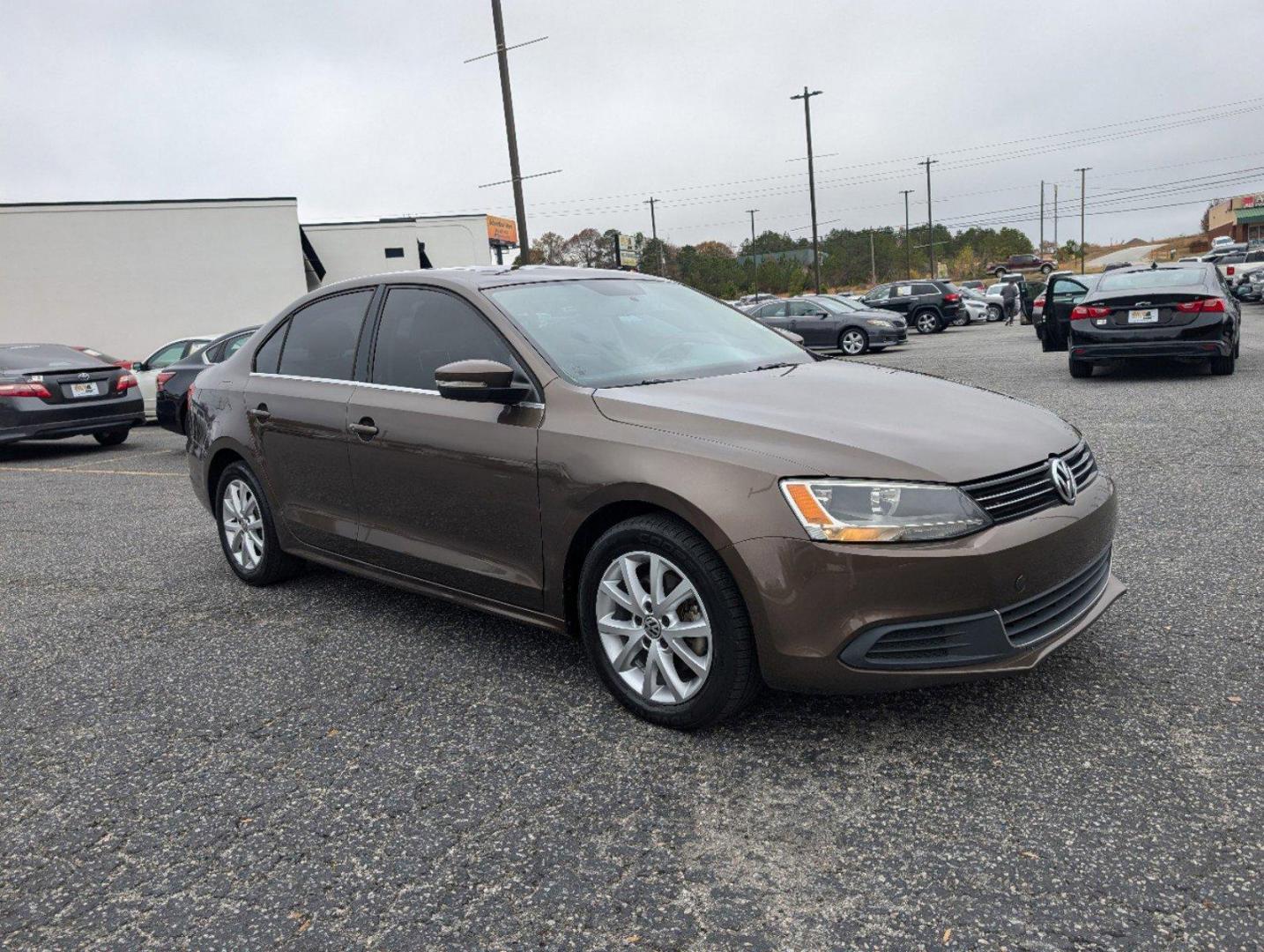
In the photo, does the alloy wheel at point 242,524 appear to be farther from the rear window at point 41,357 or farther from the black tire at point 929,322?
the black tire at point 929,322

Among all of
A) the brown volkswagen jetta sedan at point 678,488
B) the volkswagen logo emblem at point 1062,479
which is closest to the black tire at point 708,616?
the brown volkswagen jetta sedan at point 678,488

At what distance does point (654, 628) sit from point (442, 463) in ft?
3.85

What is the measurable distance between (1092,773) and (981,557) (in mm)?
685

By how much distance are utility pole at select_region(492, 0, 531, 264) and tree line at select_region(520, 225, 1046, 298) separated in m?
58.2

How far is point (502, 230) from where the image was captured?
6369 cm

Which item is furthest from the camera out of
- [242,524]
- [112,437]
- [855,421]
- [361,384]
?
[112,437]

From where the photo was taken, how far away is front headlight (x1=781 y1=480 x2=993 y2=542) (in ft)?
9.29

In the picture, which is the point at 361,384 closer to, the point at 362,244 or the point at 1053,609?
the point at 1053,609

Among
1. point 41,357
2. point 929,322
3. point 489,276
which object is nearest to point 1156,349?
point 489,276

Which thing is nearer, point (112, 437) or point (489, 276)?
point (489, 276)

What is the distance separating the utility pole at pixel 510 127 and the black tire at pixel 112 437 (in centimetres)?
884

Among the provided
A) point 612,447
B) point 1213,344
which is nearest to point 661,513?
point 612,447

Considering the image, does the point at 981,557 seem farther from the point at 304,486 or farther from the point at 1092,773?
the point at 304,486

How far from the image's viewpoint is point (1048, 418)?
143 inches
